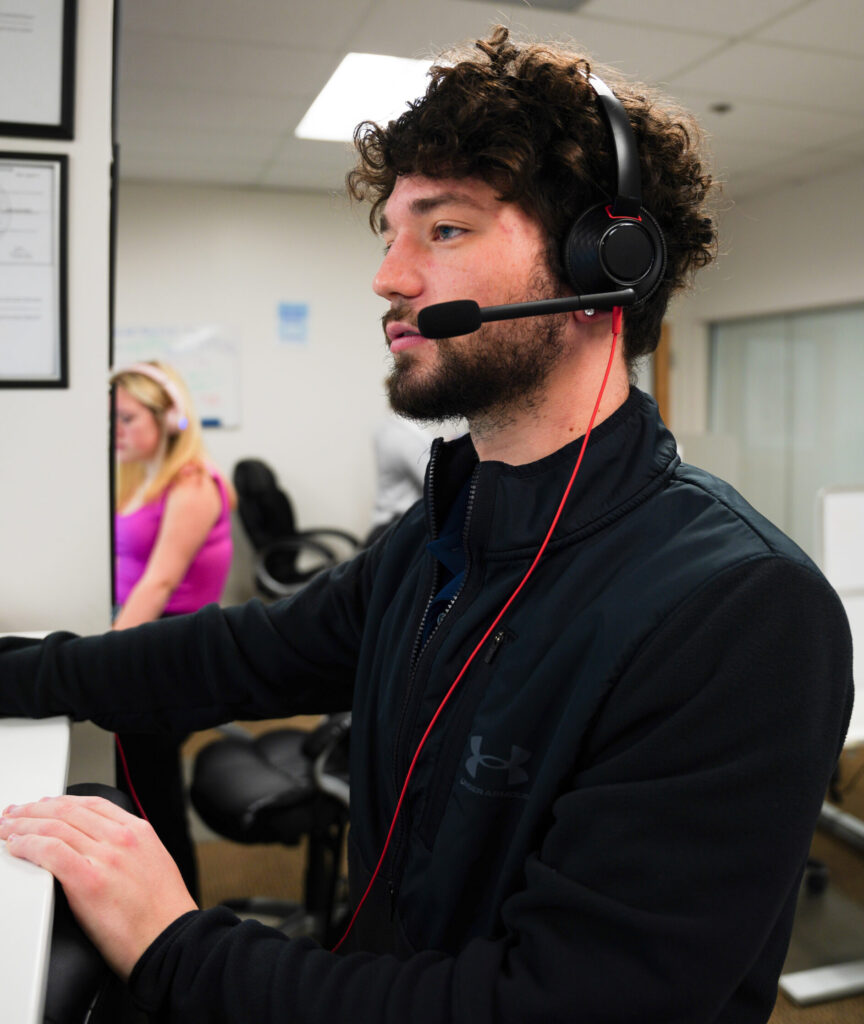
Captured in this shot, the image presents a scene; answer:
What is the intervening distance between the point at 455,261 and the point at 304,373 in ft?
15.2

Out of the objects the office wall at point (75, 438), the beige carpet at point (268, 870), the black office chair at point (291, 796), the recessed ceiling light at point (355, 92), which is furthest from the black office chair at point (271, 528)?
the office wall at point (75, 438)

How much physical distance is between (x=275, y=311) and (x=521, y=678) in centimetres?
484

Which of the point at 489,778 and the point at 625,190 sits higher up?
the point at 625,190

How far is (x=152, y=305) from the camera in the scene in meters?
5.12

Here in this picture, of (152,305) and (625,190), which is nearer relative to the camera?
(625,190)

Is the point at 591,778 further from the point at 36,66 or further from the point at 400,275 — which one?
the point at 36,66

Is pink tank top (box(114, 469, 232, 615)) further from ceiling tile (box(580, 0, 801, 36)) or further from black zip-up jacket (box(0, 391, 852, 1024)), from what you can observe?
ceiling tile (box(580, 0, 801, 36))

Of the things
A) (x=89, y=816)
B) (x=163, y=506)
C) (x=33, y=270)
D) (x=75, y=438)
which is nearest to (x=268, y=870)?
(x=163, y=506)

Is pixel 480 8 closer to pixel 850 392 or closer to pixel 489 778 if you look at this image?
pixel 489 778

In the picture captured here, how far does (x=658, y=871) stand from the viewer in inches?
24.0

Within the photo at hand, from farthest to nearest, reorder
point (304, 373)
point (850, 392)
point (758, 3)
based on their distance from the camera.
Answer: point (304, 373)
point (850, 392)
point (758, 3)

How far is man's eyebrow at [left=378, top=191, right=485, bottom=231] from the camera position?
86 centimetres

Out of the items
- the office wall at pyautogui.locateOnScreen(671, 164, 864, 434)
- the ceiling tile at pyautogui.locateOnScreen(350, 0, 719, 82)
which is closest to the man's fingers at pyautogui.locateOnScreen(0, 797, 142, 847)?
the ceiling tile at pyautogui.locateOnScreen(350, 0, 719, 82)

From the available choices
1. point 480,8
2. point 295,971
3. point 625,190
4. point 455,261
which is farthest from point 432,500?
point 480,8
